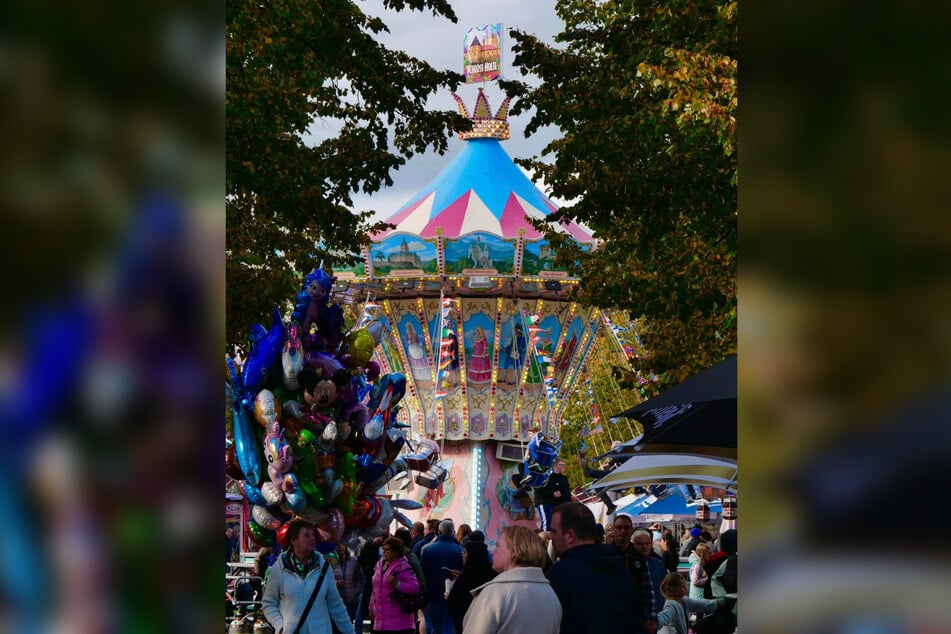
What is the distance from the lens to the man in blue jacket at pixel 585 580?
5922 millimetres

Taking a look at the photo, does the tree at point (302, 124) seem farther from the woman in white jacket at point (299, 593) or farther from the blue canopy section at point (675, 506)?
the blue canopy section at point (675, 506)

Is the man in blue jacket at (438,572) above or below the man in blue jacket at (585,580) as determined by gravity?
below

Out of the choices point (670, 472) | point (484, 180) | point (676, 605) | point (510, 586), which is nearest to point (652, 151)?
point (670, 472)

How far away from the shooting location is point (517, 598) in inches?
214

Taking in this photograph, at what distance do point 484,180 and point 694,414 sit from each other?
29.5 m

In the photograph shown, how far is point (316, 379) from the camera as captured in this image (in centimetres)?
1378

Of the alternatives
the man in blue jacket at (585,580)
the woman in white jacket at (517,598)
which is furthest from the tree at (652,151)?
the woman in white jacket at (517,598)

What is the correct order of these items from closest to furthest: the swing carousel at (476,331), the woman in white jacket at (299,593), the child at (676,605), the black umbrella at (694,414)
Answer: the woman in white jacket at (299,593), the black umbrella at (694,414), the child at (676,605), the swing carousel at (476,331)

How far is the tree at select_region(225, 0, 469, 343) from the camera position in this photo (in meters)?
13.1

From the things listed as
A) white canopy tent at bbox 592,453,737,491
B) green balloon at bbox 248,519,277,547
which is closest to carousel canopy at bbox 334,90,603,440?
white canopy tent at bbox 592,453,737,491

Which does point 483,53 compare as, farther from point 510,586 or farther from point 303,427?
point 510,586

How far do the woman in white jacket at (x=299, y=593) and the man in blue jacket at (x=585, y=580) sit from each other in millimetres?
2153
